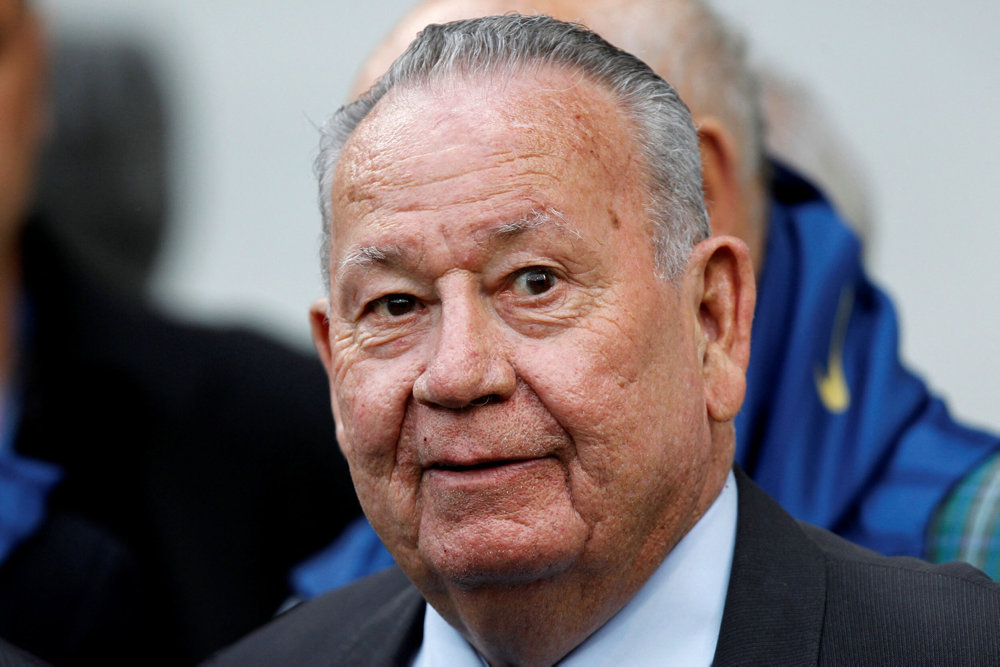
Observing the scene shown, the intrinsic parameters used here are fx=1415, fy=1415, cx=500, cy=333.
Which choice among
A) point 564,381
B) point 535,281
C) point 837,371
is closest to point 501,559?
point 564,381

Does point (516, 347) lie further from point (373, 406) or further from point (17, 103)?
point (17, 103)

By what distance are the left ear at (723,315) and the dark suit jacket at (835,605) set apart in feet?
0.70

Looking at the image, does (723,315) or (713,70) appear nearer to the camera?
(723,315)

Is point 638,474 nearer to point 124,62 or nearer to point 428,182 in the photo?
point 428,182

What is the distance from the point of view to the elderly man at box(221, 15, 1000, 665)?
2.07m

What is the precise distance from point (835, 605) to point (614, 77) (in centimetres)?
89

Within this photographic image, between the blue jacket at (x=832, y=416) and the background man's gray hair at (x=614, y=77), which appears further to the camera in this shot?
the blue jacket at (x=832, y=416)

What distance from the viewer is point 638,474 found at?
2.11 meters

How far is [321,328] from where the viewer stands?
2.53 m

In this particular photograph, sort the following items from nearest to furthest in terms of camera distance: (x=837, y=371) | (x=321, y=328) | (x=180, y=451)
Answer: (x=321, y=328), (x=837, y=371), (x=180, y=451)

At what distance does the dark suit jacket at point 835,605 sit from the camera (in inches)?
82.0

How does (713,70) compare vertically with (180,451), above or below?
above

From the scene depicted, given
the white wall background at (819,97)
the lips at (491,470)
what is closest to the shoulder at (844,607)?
the lips at (491,470)

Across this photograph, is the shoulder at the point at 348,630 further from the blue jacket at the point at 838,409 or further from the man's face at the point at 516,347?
the blue jacket at the point at 838,409
